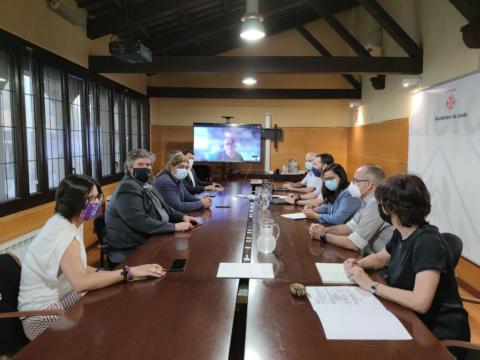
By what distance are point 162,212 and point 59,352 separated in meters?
1.68

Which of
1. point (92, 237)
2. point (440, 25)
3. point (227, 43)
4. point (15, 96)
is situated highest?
point (227, 43)

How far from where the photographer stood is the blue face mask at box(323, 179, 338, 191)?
3057 mm

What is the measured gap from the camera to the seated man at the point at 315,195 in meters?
3.72

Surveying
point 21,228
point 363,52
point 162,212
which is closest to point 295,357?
point 162,212

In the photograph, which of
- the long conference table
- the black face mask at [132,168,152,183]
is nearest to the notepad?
the long conference table

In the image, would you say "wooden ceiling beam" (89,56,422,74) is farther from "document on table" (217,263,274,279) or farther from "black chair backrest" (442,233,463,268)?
"document on table" (217,263,274,279)

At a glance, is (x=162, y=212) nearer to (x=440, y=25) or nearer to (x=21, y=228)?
(x=21, y=228)

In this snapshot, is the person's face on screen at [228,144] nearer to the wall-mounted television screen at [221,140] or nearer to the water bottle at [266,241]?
the wall-mounted television screen at [221,140]

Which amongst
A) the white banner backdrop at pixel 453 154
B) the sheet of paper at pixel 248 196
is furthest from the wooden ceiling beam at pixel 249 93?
the sheet of paper at pixel 248 196

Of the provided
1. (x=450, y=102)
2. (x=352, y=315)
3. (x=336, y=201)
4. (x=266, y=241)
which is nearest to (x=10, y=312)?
(x=266, y=241)

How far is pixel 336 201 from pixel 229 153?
461 centimetres

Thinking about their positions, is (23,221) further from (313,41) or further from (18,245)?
(313,41)

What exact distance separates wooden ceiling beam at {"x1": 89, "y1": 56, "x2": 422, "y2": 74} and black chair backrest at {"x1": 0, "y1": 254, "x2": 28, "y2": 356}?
3.53 m

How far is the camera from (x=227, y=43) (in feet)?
23.4
